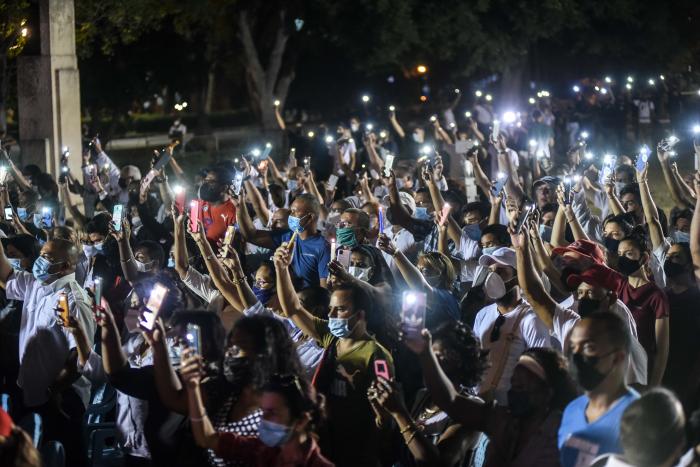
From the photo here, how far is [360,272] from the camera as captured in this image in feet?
24.9

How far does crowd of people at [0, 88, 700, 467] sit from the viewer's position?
4781 mm

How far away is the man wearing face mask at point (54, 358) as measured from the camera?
7.08 metres

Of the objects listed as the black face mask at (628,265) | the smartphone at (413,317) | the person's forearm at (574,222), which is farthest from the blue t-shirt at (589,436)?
the person's forearm at (574,222)

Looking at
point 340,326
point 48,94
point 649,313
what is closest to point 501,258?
point 649,313

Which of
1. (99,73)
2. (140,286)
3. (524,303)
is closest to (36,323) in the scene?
(140,286)

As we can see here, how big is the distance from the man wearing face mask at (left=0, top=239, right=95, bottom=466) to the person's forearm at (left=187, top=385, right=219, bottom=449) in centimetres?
233

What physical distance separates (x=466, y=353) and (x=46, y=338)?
2877 mm

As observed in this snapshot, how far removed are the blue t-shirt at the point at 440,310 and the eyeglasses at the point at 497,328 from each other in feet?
0.79

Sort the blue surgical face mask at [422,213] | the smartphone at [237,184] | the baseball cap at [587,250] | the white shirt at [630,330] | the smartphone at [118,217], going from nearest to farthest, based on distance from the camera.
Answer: the white shirt at [630,330], the baseball cap at [587,250], the smartphone at [118,217], the blue surgical face mask at [422,213], the smartphone at [237,184]

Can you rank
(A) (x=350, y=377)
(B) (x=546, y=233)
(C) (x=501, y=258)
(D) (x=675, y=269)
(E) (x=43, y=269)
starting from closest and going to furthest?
(A) (x=350, y=377)
(C) (x=501, y=258)
(E) (x=43, y=269)
(D) (x=675, y=269)
(B) (x=546, y=233)

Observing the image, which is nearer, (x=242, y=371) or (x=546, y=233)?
(x=242, y=371)

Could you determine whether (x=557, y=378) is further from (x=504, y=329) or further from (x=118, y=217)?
(x=118, y=217)

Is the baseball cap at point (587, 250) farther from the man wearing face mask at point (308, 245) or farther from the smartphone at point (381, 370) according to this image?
the smartphone at point (381, 370)

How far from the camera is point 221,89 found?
2576 inches
